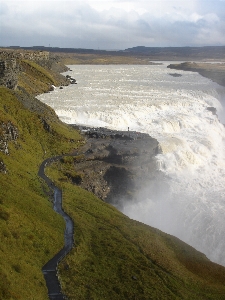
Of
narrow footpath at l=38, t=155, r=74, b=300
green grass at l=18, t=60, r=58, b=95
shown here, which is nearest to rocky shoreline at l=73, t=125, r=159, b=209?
narrow footpath at l=38, t=155, r=74, b=300

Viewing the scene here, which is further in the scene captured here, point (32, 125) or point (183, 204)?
point (32, 125)

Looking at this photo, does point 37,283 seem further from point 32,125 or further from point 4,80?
point 4,80

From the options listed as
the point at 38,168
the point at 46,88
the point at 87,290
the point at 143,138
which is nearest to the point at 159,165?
the point at 143,138

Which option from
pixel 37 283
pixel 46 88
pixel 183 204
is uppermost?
pixel 46 88

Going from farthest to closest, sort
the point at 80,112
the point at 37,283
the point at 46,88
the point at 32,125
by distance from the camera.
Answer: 1. the point at 46,88
2. the point at 80,112
3. the point at 32,125
4. the point at 37,283

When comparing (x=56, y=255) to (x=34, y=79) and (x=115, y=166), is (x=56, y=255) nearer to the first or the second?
(x=115, y=166)

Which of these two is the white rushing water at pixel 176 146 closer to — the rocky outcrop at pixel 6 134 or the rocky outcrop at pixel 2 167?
the rocky outcrop at pixel 6 134

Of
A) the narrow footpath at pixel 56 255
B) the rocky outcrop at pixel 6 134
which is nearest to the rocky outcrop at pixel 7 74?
the rocky outcrop at pixel 6 134

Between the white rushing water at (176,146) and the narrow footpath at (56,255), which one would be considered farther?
the white rushing water at (176,146)
